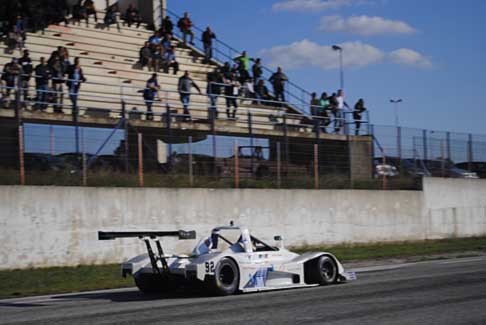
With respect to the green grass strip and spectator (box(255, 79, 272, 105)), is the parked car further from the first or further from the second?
the green grass strip

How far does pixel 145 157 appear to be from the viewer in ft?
75.9

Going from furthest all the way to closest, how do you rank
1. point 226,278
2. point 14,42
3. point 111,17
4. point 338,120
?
point 111,17
point 338,120
point 14,42
point 226,278

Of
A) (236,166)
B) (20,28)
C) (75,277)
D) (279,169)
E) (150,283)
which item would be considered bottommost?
(75,277)

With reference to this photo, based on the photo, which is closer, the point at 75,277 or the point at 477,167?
the point at 75,277

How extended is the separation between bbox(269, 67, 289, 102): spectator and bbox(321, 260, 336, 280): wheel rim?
1946cm

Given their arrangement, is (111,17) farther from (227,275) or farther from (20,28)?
(227,275)

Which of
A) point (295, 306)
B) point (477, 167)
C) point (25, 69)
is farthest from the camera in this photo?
point (477, 167)

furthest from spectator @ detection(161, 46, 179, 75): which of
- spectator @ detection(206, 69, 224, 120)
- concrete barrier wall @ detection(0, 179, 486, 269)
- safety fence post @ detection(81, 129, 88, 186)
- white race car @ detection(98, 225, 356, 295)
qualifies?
white race car @ detection(98, 225, 356, 295)

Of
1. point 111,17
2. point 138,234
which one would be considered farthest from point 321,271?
point 111,17

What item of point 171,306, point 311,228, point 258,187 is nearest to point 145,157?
point 258,187

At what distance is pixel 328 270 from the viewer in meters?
15.9

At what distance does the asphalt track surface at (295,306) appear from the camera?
10.9m

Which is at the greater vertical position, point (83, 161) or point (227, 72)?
point (227, 72)

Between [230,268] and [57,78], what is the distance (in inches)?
486
